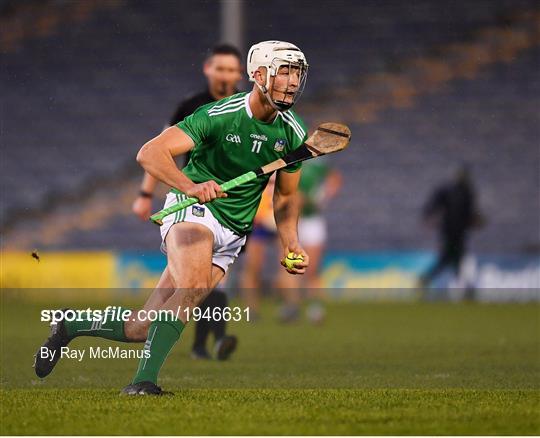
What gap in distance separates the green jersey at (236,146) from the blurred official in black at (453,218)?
40.5 feet

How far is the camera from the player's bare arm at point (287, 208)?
7.00 metres

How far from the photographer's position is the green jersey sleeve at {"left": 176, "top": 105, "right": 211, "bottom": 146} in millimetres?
6555

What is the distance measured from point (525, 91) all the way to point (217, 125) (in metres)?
17.6

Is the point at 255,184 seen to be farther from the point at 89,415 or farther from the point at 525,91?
the point at 525,91

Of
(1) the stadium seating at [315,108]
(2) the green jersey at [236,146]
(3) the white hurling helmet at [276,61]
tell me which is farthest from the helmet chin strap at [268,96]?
(1) the stadium seating at [315,108]

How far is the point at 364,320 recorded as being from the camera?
14.5m

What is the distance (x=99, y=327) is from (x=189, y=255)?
84 cm

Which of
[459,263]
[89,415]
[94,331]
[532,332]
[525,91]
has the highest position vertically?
[525,91]

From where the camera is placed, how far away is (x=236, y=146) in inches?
267

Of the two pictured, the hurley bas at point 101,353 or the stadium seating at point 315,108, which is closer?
the hurley bas at point 101,353

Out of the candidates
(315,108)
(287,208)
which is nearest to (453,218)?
(315,108)

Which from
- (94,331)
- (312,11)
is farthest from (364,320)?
(312,11)

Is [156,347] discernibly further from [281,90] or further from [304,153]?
[281,90]

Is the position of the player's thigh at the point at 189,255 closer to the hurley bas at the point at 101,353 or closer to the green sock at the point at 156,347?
the green sock at the point at 156,347
